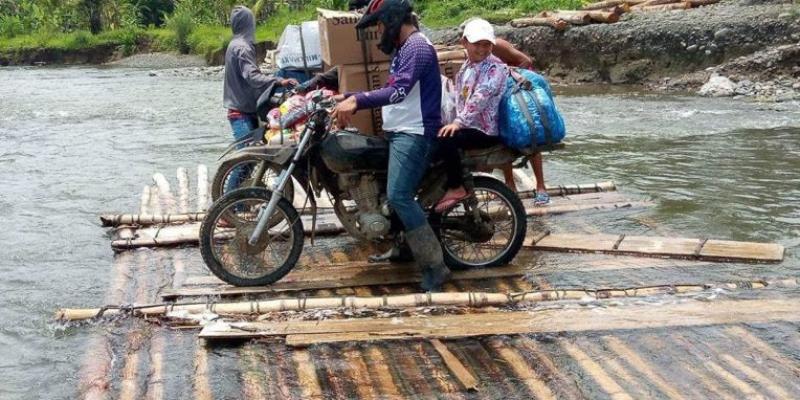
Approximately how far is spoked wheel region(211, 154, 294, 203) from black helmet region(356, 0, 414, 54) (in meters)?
1.19

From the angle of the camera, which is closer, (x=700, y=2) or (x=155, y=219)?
(x=155, y=219)

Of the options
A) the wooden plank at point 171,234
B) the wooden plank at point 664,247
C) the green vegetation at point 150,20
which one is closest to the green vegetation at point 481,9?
the green vegetation at point 150,20

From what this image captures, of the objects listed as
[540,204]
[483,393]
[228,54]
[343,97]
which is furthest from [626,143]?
[483,393]

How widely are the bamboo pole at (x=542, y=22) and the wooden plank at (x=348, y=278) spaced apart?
1786 centimetres

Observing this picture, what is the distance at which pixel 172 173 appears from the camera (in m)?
10.9

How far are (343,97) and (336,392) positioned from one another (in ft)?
7.09

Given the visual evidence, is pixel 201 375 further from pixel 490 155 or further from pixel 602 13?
pixel 602 13

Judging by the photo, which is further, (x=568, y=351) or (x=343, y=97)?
(x=343, y=97)

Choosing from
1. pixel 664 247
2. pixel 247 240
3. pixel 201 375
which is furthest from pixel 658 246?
pixel 201 375

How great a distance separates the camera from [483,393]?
4.10m

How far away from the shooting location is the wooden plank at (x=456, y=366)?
416cm

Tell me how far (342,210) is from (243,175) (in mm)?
1226

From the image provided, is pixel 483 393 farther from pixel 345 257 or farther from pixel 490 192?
pixel 345 257

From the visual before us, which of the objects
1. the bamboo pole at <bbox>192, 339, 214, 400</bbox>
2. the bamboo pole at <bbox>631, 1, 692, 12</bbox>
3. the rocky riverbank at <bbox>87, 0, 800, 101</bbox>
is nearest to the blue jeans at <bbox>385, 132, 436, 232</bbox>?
the bamboo pole at <bbox>192, 339, 214, 400</bbox>
